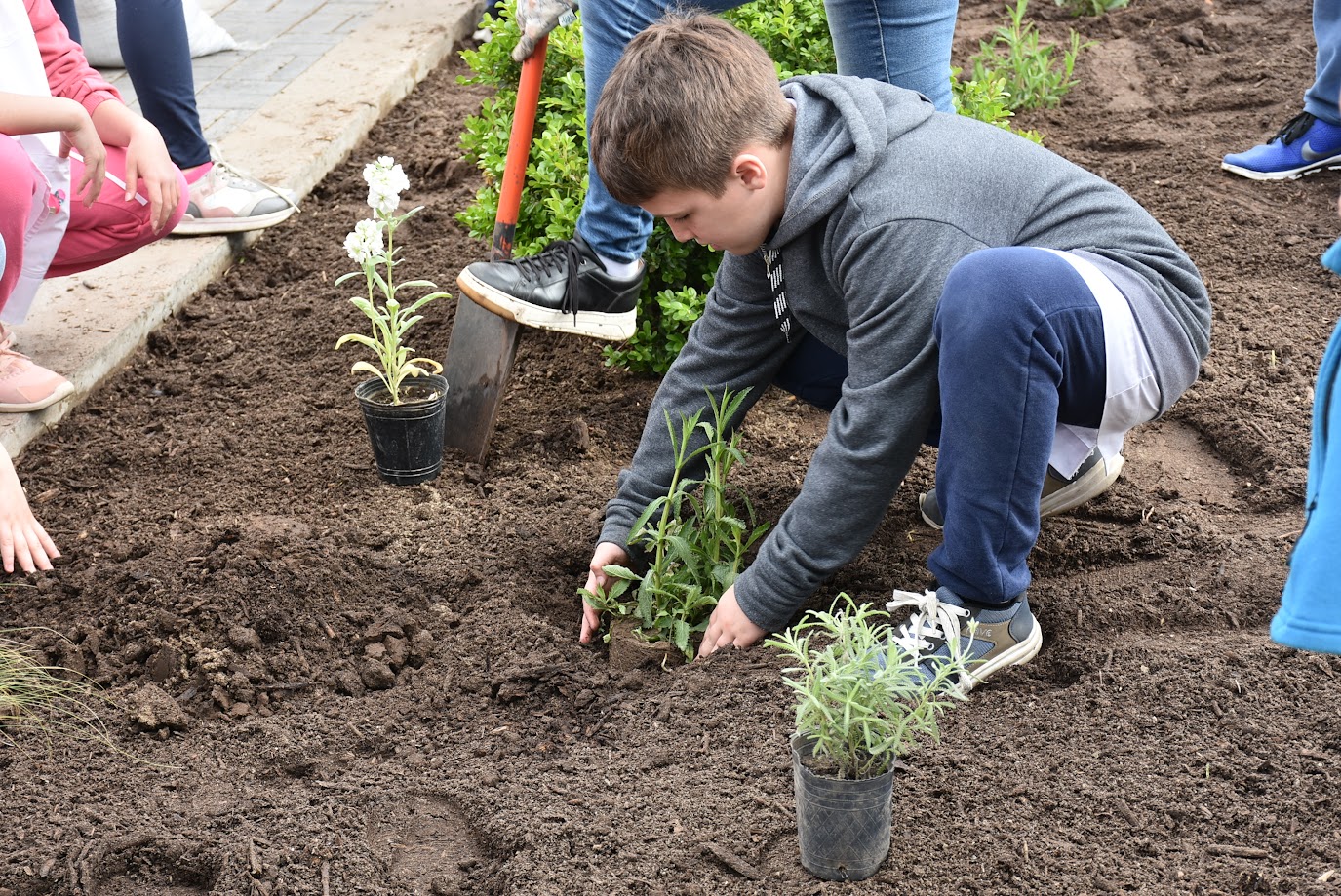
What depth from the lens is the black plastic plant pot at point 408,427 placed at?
3.02m

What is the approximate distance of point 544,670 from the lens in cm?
246

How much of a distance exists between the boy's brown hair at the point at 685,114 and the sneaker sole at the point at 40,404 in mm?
1855

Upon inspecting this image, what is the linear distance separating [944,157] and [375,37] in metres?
4.44

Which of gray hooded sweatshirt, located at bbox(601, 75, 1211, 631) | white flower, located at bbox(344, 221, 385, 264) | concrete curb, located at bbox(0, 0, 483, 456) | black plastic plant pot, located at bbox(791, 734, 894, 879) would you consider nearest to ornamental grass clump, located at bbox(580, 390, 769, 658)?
gray hooded sweatshirt, located at bbox(601, 75, 1211, 631)

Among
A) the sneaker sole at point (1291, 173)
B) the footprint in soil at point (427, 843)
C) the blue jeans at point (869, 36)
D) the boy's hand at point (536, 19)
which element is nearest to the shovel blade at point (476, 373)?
the blue jeans at point (869, 36)

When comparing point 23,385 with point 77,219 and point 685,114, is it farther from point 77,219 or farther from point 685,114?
point 685,114

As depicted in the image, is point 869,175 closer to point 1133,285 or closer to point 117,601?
point 1133,285

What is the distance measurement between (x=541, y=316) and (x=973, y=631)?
1328mm

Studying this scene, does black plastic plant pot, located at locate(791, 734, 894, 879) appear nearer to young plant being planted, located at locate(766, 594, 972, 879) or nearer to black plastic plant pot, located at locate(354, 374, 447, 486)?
young plant being planted, located at locate(766, 594, 972, 879)

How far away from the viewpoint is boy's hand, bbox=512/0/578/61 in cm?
309

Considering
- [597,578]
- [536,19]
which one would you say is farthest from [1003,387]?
[536,19]

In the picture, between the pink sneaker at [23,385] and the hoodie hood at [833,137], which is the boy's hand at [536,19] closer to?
the hoodie hood at [833,137]

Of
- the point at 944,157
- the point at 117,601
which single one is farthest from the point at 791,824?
the point at 117,601

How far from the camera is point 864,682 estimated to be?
170 centimetres
